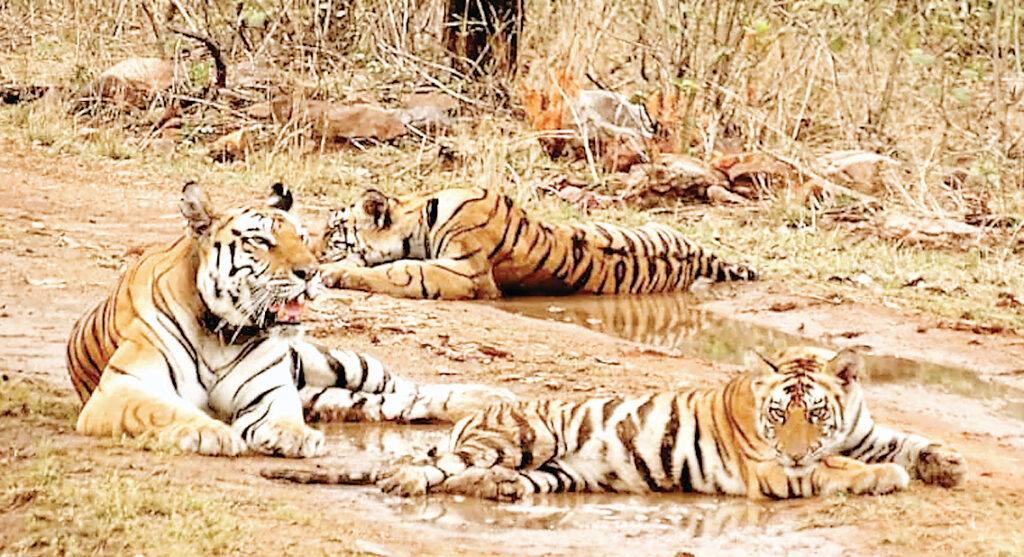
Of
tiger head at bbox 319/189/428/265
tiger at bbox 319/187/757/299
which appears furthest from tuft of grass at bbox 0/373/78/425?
tiger head at bbox 319/189/428/265

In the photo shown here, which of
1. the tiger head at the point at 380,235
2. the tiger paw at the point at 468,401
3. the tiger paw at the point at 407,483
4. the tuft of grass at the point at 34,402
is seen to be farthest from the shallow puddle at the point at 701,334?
the tuft of grass at the point at 34,402

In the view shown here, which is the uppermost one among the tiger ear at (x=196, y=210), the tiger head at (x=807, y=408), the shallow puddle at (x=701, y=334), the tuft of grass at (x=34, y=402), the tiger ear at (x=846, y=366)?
the tiger ear at (x=196, y=210)

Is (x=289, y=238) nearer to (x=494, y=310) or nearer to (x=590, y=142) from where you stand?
(x=494, y=310)

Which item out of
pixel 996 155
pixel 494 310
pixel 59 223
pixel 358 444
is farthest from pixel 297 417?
pixel 996 155

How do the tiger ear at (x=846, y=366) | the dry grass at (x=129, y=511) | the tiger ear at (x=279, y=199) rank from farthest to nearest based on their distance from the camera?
the tiger ear at (x=279, y=199) → the tiger ear at (x=846, y=366) → the dry grass at (x=129, y=511)

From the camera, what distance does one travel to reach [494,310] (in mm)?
9664

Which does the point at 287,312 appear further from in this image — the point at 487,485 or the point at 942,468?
the point at 942,468

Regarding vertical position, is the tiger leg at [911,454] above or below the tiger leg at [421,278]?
above

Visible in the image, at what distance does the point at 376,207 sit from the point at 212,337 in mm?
4132

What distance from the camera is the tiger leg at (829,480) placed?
5.54 m

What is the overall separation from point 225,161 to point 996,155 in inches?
222

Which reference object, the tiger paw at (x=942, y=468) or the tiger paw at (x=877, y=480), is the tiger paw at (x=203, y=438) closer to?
the tiger paw at (x=877, y=480)

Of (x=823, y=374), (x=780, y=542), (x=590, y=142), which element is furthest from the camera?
(x=590, y=142)

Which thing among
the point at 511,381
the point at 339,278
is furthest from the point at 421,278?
the point at 511,381
